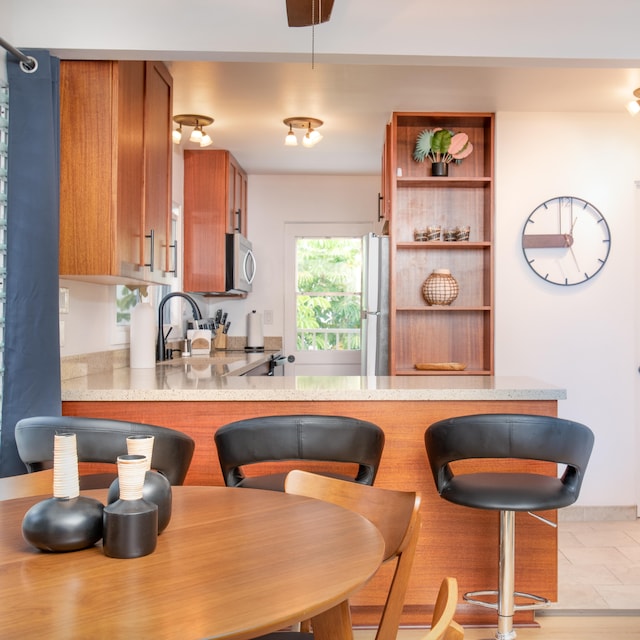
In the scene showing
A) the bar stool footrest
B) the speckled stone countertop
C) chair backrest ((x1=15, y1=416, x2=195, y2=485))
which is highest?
the speckled stone countertop

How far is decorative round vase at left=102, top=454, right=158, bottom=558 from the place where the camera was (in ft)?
3.87

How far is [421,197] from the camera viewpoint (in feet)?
15.1

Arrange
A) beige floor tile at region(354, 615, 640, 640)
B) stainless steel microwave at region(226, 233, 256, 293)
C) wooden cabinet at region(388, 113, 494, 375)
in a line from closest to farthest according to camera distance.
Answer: beige floor tile at region(354, 615, 640, 640) < wooden cabinet at region(388, 113, 494, 375) < stainless steel microwave at region(226, 233, 256, 293)

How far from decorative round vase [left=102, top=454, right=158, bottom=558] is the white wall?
3465 millimetres

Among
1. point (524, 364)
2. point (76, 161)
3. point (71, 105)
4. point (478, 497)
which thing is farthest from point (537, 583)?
point (71, 105)

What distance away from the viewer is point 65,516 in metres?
1.20

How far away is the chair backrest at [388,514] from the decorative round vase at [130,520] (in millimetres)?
446

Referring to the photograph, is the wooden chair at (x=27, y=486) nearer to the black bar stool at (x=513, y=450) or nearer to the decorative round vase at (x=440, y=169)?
the black bar stool at (x=513, y=450)

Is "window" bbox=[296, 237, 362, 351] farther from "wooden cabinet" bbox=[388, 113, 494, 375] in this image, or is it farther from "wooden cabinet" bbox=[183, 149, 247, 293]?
"wooden cabinet" bbox=[388, 113, 494, 375]

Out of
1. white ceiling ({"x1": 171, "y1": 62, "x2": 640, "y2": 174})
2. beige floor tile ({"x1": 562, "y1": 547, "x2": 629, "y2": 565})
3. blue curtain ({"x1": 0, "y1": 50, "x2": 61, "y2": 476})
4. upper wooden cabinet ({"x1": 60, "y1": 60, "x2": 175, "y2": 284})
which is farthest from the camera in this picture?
white ceiling ({"x1": 171, "y1": 62, "x2": 640, "y2": 174})

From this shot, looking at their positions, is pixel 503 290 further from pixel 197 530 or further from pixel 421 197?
pixel 197 530

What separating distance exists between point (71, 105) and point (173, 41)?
1.65ft

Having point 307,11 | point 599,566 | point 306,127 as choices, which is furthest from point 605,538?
point 307,11

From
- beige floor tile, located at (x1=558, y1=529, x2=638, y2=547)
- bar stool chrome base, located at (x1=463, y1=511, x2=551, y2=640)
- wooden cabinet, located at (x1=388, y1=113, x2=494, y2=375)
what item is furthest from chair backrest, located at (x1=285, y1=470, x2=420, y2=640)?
wooden cabinet, located at (x1=388, y1=113, x2=494, y2=375)
